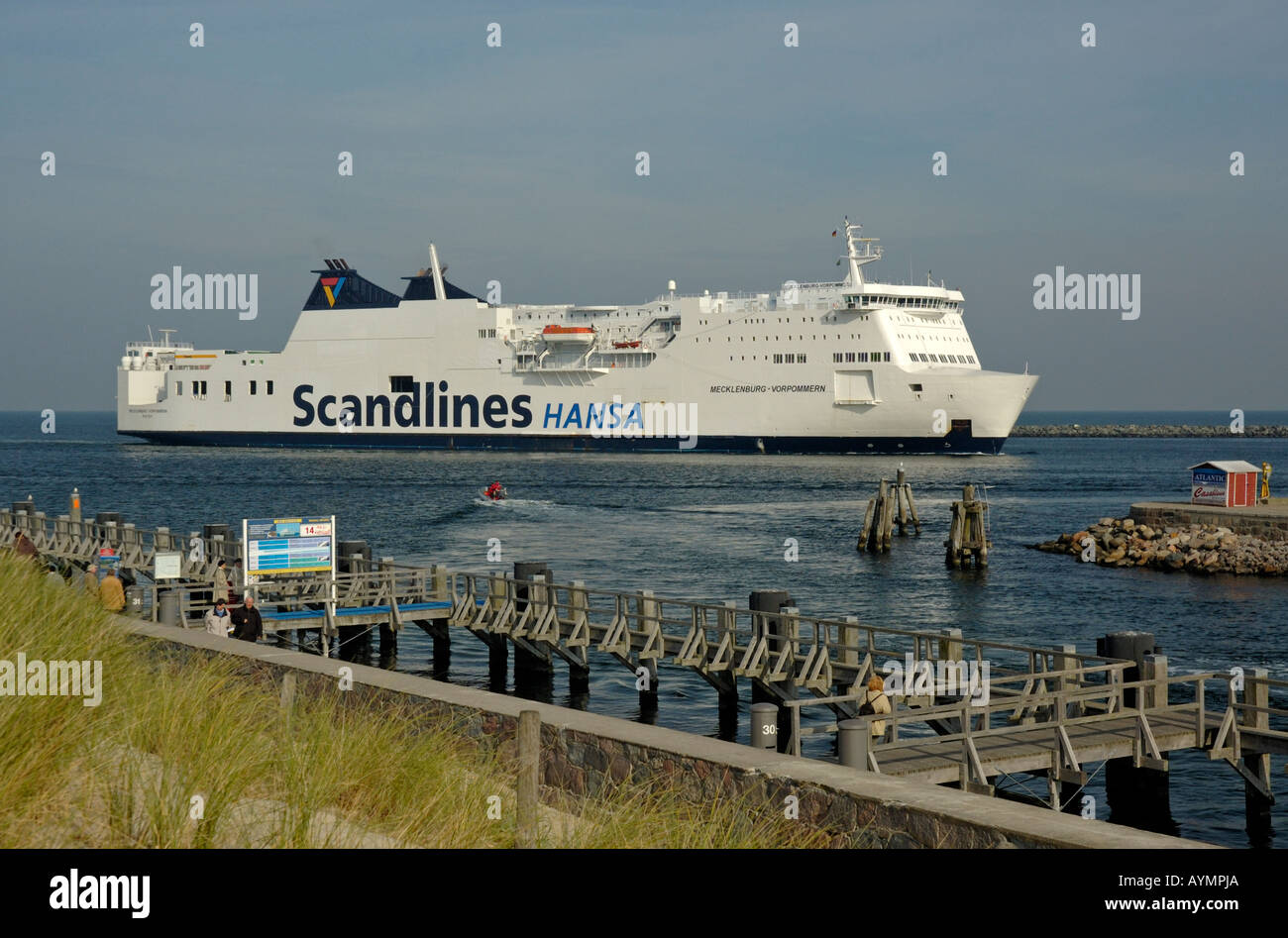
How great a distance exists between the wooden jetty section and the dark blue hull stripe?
Answer: 166 ft

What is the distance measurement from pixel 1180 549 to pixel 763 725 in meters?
28.9

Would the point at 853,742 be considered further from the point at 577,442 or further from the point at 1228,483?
the point at 577,442

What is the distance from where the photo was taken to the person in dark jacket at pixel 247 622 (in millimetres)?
14344

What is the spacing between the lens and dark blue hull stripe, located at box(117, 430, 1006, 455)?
74500 mm

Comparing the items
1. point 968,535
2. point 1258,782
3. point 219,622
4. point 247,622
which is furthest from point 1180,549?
point 219,622

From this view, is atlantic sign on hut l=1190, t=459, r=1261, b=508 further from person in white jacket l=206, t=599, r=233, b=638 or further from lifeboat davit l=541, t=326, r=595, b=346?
lifeboat davit l=541, t=326, r=595, b=346

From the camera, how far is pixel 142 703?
7266 millimetres

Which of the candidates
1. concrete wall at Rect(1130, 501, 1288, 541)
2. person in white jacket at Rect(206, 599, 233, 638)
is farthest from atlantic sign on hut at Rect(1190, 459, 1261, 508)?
person in white jacket at Rect(206, 599, 233, 638)

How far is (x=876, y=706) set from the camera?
11008mm
